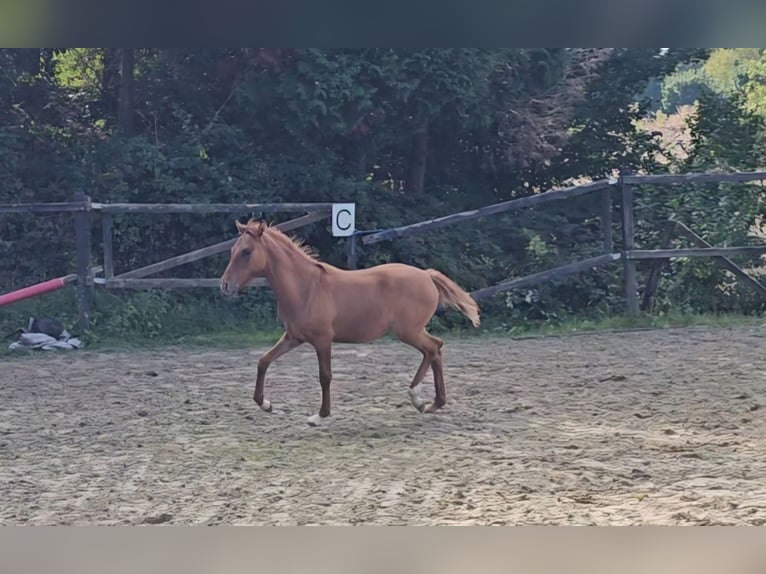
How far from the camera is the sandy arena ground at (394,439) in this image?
332 centimetres

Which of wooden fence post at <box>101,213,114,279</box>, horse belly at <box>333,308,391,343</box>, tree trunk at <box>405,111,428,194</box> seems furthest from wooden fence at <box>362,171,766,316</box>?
horse belly at <box>333,308,391,343</box>

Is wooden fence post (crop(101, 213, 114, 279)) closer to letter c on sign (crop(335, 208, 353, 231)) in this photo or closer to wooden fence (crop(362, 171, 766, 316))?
letter c on sign (crop(335, 208, 353, 231))

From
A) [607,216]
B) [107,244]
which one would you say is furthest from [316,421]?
[607,216]

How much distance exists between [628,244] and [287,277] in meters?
3.27

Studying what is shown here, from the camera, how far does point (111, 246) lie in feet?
22.1

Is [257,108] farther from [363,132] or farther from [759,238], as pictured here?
[759,238]

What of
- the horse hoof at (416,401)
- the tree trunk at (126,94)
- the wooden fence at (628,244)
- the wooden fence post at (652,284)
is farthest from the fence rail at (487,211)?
the tree trunk at (126,94)

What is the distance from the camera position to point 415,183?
672cm

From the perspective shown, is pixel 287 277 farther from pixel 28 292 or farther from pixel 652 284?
pixel 652 284

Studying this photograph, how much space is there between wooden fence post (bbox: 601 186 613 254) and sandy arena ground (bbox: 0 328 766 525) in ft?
3.65

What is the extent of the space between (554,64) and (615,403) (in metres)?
3.28

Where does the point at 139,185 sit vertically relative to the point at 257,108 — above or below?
below
